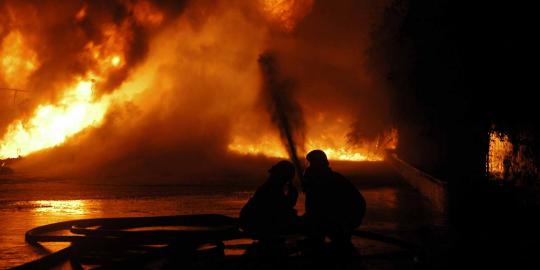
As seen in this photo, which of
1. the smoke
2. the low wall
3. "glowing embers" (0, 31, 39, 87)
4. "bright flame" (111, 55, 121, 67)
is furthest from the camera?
"glowing embers" (0, 31, 39, 87)

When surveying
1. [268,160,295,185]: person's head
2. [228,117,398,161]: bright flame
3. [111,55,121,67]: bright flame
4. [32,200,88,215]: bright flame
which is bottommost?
[32,200,88,215]: bright flame

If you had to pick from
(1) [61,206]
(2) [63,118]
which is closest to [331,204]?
(1) [61,206]

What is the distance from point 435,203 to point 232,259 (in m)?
8.74

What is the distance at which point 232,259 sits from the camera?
31.2 feet

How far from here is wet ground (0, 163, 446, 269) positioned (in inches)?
436

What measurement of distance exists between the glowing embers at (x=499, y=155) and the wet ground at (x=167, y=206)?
2.09 m

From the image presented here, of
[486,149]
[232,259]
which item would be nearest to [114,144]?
[486,149]

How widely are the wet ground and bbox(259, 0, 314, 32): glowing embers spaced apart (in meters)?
13.4

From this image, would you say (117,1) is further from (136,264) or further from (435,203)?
(136,264)

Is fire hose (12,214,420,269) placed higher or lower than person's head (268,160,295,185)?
lower

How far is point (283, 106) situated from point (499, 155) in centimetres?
1537

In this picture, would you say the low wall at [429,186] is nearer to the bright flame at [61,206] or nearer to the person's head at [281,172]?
the person's head at [281,172]

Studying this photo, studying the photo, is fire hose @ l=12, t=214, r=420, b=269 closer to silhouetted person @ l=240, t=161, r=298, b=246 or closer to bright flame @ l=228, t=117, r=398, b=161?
silhouetted person @ l=240, t=161, r=298, b=246

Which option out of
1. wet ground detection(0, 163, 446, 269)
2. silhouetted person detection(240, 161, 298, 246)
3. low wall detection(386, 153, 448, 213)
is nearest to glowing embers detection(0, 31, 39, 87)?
wet ground detection(0, 163, 446, 269)
